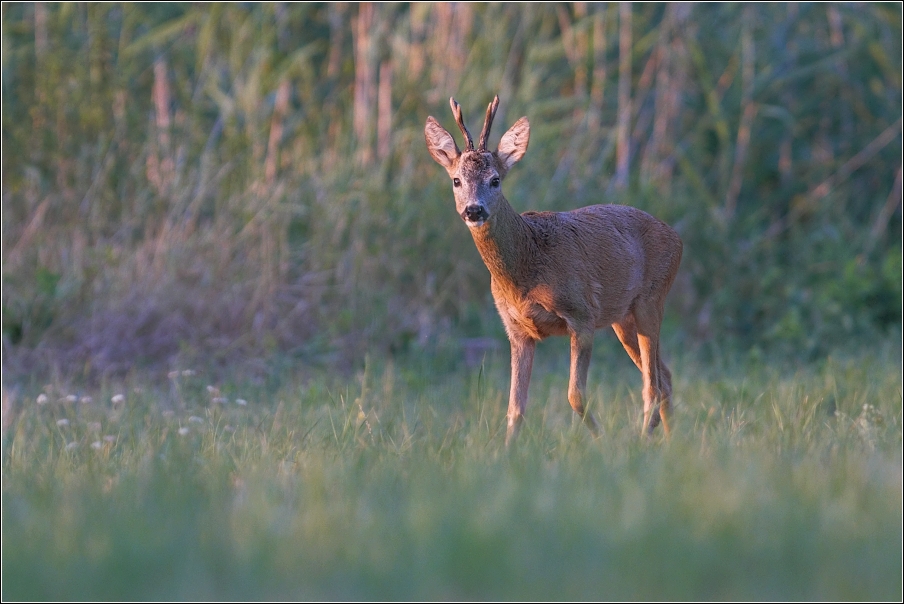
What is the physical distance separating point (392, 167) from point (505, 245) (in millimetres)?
4159

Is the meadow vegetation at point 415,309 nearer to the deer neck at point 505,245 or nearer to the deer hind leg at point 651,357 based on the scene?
the deer hind leg at point 651,357

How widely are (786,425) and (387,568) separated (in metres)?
2.72

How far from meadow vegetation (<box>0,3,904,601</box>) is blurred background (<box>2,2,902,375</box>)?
3 cm

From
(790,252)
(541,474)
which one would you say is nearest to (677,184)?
(790,252)

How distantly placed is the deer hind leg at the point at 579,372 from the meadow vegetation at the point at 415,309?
163mm

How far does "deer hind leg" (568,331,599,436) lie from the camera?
5.36m

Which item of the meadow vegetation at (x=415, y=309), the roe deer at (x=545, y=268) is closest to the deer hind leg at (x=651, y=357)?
the roe deer at (x=545, y=268)

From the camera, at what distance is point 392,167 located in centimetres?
939

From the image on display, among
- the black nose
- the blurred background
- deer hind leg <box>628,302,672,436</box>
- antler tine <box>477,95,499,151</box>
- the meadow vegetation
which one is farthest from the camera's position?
the blurred background

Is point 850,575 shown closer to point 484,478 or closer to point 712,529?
point 712,529

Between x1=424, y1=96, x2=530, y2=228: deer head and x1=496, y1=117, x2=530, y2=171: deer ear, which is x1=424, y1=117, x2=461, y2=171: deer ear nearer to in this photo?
x1=424, y1=96, x2=530, y2=228: deer head

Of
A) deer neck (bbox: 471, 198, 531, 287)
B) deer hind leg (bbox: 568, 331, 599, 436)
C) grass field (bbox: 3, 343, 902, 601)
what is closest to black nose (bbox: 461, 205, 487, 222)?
deer neck (bbox: 471, 198, 531, 287)

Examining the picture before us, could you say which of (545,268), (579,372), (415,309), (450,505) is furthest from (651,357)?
(415,309)

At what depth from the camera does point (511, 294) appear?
5453 mm
